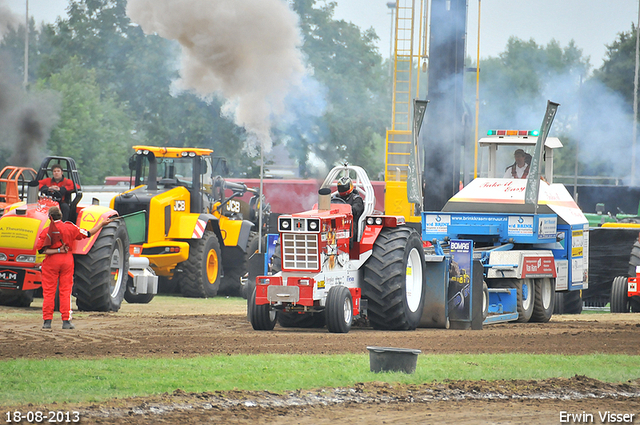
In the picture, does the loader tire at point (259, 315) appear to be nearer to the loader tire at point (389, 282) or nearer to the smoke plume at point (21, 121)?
the loader tire at point (389, 282)

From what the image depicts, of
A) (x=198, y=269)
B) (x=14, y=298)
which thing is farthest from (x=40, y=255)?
(x=198, y=269)

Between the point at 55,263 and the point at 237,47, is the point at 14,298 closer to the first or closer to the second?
the point at 55,263

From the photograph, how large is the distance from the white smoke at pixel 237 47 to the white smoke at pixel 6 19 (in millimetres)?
3076

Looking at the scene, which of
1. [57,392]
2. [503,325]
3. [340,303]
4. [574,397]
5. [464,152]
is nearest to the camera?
[57,392]

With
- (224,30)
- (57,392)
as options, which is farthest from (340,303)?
(224,30)

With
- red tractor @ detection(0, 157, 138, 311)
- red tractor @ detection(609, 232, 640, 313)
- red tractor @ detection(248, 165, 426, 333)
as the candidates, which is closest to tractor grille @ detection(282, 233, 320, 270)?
red tractor @ detection(248, 165, 426, 333)

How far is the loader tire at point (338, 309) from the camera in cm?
1131

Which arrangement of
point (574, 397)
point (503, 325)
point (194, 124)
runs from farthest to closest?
point (194, 124) < point (503, 325) < point (574, 397)

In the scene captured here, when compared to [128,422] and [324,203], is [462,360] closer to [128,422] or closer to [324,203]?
[324,203]

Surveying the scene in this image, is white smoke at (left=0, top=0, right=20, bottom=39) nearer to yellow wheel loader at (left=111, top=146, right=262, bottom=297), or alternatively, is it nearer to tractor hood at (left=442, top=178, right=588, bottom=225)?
yellow wheel loader at (left=111, top=146, right=262, bottom=297)

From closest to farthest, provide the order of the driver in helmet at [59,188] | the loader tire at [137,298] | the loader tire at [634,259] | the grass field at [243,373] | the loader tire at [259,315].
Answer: the grass field at [243,373] → the loader tire at [259,315] → the driver in helmet at [59,188] → the loader tire at [137,298] → the loader tire at [634,259]

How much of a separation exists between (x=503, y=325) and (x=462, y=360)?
5.06m

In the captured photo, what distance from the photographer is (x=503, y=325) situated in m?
14.4

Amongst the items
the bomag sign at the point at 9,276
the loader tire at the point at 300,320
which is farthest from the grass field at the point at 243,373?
the bomag sign at the point at 9,276
